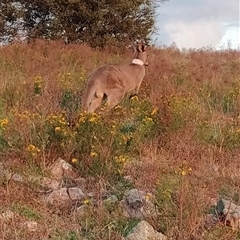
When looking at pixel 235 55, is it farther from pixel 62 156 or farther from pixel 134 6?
pixel 62 156

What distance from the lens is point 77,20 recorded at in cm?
1911

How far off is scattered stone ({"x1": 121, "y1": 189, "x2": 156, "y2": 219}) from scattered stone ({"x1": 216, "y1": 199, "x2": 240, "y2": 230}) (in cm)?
51

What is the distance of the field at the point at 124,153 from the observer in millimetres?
3600

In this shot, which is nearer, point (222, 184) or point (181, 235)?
point (181, 235)

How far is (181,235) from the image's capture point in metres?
3.42

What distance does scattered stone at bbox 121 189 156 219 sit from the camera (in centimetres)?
383

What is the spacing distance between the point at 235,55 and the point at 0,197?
1498cm

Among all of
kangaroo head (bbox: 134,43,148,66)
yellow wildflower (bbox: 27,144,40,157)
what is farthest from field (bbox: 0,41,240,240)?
kangaroo head (bbox: 134,43,148,66)

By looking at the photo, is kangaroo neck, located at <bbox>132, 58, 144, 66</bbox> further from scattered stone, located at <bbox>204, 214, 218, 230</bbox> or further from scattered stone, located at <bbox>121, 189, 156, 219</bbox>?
scattered stone, located at <bbox>204, 214, 218, 230</bbox>

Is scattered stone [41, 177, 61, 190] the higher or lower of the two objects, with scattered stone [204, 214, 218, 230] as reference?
higher

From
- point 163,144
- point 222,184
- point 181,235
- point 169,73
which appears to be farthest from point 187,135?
point 169,73

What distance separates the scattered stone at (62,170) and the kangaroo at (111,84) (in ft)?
6.46

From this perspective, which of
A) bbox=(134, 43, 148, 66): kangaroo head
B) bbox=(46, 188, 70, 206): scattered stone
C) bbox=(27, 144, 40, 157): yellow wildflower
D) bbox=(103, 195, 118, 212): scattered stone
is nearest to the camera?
bbox=(103, 195, 118, 212): scattered stone

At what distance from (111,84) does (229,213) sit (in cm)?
451
